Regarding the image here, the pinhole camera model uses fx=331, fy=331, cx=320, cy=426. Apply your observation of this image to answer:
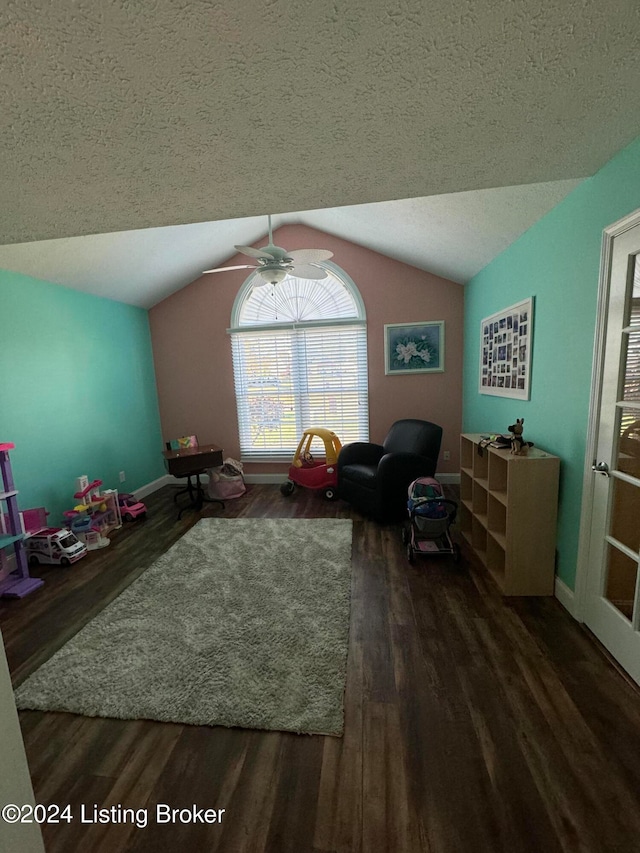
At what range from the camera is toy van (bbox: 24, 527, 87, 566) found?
2.77m

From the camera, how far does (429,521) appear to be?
261 centimetres

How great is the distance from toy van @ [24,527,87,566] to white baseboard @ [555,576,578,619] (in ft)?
12.0

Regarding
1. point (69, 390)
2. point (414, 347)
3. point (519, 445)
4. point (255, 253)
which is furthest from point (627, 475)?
point (69, 390)

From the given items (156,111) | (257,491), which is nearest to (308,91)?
(156,111)

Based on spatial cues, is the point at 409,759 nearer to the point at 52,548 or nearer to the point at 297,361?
the point at 52,548

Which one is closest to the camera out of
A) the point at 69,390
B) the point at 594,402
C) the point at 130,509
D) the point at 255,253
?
the point at 594,402

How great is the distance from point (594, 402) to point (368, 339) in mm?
2833

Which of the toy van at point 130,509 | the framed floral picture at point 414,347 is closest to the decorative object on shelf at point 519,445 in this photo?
the framed floral picture at point 414,347

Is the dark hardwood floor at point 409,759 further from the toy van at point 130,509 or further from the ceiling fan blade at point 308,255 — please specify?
the ceiling fan blade at point 308,255

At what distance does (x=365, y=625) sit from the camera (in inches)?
76.5

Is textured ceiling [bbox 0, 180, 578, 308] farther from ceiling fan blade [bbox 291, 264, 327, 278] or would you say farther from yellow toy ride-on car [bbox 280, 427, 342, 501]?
yellow toy ride-on car [bbox 280, 427, 342, 501]

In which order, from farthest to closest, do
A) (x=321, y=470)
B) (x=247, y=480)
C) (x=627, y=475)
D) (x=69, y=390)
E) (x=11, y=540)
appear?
(x=247, y=480) < (x=321, y=470) < (x=69, y=390) < (x=11, y=540) < (x=627, y=475)

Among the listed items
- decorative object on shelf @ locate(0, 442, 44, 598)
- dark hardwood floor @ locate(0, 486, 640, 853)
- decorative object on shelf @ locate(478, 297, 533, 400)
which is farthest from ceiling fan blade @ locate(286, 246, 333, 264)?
dark hardwood floor @ locate(0, 486, 640, 853)

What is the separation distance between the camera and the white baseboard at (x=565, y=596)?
1931 mm
